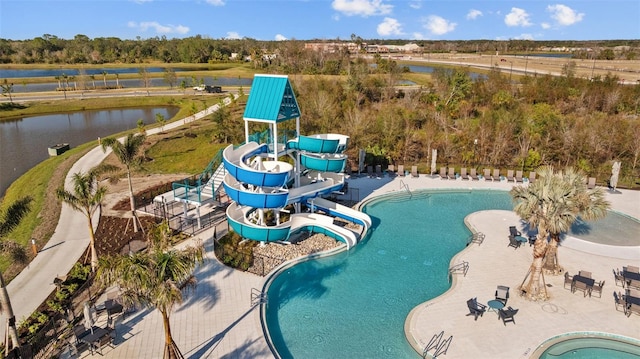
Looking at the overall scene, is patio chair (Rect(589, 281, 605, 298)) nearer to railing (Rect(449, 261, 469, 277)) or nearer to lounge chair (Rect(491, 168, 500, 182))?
railing (Rect(449, 261, 469, 277))

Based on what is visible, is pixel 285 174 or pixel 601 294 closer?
pixel 601 294

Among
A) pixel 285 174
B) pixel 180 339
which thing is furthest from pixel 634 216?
pixel 180 339

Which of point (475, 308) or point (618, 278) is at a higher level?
point (475, 308)

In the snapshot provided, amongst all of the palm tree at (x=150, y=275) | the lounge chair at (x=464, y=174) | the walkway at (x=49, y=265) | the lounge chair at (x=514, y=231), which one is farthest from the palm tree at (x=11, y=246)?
the lounge chair at (x=464, y=174)

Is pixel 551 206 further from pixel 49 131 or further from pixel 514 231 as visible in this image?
pixel 49 131

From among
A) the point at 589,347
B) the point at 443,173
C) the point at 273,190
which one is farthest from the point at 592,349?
the point at 443,173

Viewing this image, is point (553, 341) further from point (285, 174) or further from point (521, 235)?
point (285, 174)
